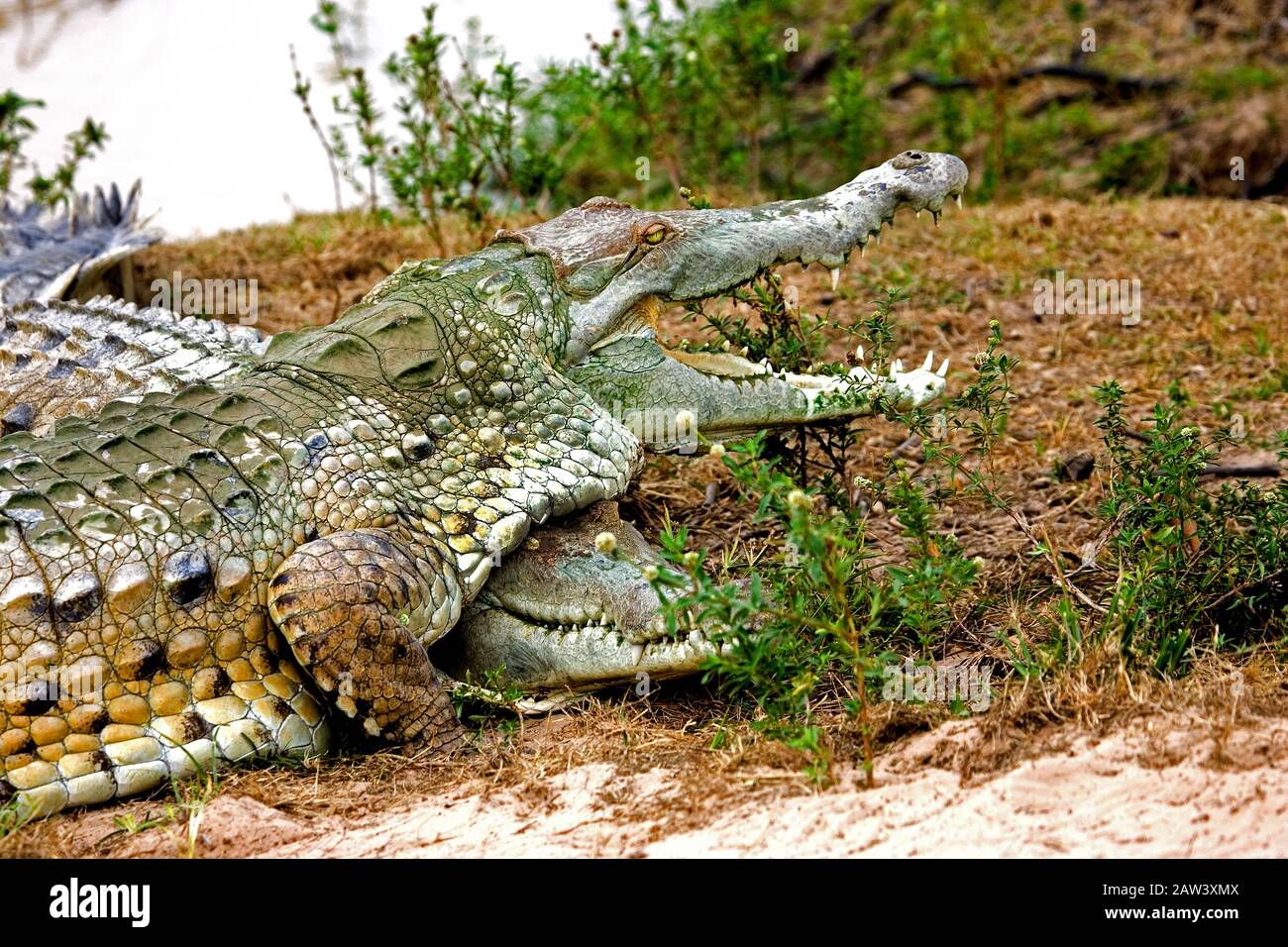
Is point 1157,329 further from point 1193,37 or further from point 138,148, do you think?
point 138,148

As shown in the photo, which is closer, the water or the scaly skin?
the scaly skin

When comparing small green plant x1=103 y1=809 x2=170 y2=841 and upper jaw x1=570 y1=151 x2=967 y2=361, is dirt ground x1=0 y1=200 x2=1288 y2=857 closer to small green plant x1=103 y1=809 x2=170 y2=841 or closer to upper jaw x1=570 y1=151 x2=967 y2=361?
small green plant x1=103 y1=809 x2=170 y2=841

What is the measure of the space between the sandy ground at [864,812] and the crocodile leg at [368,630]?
230 millimetres

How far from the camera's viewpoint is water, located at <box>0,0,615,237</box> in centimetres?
1130

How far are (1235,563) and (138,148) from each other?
10.6 metres

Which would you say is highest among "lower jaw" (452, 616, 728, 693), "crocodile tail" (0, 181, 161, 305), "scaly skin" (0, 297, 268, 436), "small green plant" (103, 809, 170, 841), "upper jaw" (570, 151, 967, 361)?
"crocodile tail" (0, 181, 161, 305)

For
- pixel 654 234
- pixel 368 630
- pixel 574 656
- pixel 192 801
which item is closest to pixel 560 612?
pixel 574 656

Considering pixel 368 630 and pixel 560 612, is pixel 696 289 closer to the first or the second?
pixel 560 612

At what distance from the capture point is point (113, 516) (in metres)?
3.55

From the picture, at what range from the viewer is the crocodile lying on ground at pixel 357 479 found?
344cm

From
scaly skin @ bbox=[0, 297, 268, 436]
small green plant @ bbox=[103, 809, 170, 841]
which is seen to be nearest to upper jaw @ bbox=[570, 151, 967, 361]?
scaly skin @ bbox=[0, 297, 268, 436]

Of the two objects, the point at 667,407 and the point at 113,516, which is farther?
the point at 667,407

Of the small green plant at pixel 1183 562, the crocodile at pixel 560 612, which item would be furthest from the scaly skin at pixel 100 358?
the small green plant at pixel 1183 562
